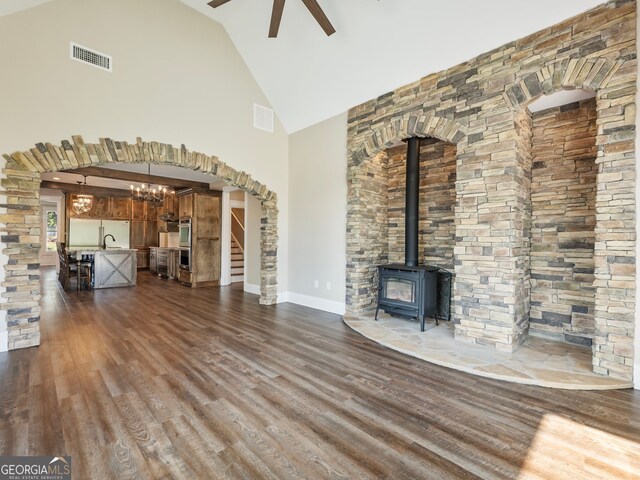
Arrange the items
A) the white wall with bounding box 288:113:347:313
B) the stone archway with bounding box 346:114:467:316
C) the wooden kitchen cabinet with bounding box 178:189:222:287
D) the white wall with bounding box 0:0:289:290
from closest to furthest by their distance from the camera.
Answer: the white wall with bounding box 0:0:289:290 < the stone archway with bounding box 346:114:467:316 < the white wall with bounding box 288:113:347:313 < the wooden kitchen cabinet with bounding box 178:189:222:287

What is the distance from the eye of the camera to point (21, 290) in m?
3.51

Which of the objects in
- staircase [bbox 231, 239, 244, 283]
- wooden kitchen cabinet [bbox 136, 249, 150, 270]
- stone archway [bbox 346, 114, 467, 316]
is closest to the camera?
stone archway [bbox 346, 114, 467, 316]

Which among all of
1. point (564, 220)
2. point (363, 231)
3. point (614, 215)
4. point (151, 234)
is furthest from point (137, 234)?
point (614, 215)

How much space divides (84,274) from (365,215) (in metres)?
7.41

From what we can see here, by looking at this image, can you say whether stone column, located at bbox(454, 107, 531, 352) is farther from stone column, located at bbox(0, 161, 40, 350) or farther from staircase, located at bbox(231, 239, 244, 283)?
staircase, located at bbox(231, 239, 244, 283)

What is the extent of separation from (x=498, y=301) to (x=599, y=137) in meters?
1.85

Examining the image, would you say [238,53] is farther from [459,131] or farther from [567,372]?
[567,372]

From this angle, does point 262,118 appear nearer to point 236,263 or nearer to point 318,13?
point 318,13

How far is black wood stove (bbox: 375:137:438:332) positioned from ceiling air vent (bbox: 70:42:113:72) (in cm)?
430

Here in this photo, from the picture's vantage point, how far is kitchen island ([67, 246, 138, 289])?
742cm

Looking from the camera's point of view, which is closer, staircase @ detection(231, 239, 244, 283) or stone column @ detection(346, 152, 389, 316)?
stone column @ detection(346, 152, 389, 316)

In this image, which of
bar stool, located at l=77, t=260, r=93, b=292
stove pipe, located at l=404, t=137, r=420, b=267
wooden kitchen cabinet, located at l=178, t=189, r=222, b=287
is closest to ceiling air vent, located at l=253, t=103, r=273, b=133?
stove pipe, located at l=404, t=137, r=420, b=267

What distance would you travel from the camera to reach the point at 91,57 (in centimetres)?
396

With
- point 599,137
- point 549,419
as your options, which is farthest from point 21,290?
point 599,137
